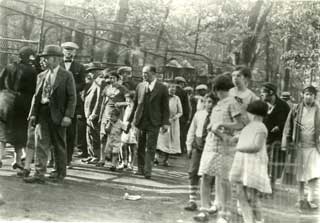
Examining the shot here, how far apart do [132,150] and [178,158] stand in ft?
11.2

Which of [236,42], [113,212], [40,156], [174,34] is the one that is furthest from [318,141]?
[174,34]

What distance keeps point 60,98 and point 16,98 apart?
3.12 feet

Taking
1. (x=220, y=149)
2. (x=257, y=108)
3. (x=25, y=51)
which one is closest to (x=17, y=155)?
(x=25, y=51)

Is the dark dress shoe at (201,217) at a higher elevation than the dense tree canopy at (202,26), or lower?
lower

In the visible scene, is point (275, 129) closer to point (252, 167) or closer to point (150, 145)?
point (150, 145)

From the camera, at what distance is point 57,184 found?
7.21m

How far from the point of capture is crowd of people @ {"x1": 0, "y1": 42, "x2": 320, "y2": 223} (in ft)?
18.2

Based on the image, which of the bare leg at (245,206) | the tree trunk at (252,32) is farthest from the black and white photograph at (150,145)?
the tree trunk at (252,32)

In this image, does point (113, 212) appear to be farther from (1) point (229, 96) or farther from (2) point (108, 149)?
(2) point (108, 149)

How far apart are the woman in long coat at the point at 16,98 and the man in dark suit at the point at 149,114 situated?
74.6 inches

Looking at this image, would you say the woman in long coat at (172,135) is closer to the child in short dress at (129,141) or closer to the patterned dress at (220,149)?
the child in short dress at (129,141)

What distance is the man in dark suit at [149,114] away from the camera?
Answer: 8.82 metres

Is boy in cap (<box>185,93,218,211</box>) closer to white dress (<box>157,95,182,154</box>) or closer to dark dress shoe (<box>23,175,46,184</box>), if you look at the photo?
dark dress shoe (<box>23,175,46,184</box>)

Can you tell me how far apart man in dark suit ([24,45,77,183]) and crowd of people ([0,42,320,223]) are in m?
0.01
